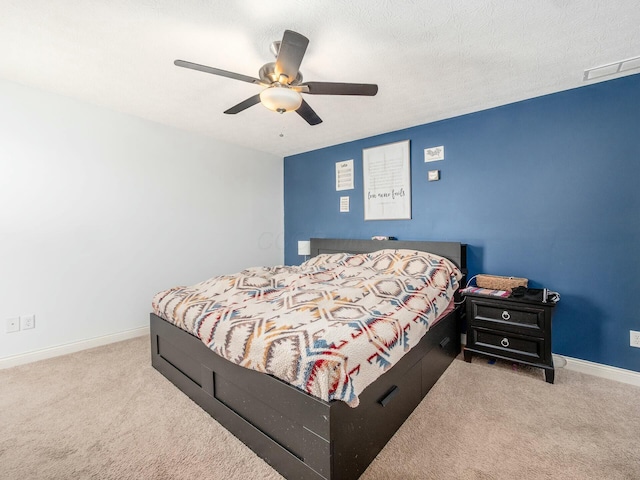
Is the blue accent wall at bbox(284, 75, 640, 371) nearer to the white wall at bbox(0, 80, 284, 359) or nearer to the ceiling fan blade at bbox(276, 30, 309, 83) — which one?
the ceiling fan blade at bbox(276, 30, 309, 83)

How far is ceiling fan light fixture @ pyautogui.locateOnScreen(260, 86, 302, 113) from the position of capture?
1807 millimetres

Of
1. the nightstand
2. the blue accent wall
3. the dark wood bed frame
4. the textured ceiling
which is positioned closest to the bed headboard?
the blue accent wall

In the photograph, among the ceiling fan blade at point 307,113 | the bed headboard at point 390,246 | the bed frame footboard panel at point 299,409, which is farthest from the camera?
the bed headboard at point 390,246

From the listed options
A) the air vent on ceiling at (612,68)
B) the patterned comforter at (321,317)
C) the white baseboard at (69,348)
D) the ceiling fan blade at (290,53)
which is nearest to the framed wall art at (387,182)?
the patterned comforter at (321,317)

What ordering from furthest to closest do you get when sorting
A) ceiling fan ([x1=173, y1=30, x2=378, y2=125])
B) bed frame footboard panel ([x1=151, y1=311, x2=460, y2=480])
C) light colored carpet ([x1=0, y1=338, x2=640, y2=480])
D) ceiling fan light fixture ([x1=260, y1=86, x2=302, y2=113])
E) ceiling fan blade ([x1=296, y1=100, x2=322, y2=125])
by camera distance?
ceiling fan blade ([x1=296, y1=100, x2=322, y2=125]) < ceiling fan light fixture ([x1=260, y1=86, x2=302, y2=113]) < ceiling fan ([x1=173, y1=30, x2=378, y2=125]) < light colored carpet ([x1=0, y1=338, x2=640, y2=480]) < bed frame footboard panel ([x1=151, y1=311, x2=460, y2=480])

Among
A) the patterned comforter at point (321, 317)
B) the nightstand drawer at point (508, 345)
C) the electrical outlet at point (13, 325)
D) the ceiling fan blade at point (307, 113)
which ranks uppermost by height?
the ceiling fan blade at point (307, 113)

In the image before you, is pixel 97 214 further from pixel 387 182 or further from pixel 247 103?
pixel 387 182

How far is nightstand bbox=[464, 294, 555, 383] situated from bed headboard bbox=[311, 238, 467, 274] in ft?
1.66

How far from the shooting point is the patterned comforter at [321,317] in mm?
1259

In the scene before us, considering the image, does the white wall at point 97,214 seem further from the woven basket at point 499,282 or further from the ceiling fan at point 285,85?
the woven basket at point 499,282

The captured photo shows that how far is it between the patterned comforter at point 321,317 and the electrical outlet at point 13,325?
1285 millimetres

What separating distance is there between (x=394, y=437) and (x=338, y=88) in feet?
6.89

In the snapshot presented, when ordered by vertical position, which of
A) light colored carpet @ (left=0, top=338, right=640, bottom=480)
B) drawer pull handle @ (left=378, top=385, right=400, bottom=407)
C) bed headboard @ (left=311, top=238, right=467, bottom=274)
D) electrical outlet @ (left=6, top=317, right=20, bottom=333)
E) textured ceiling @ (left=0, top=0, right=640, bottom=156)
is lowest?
light colored carpet @ (left=0, top=338, right=640, bottom=480)

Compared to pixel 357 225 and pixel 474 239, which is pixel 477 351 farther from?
pixel 357 225
